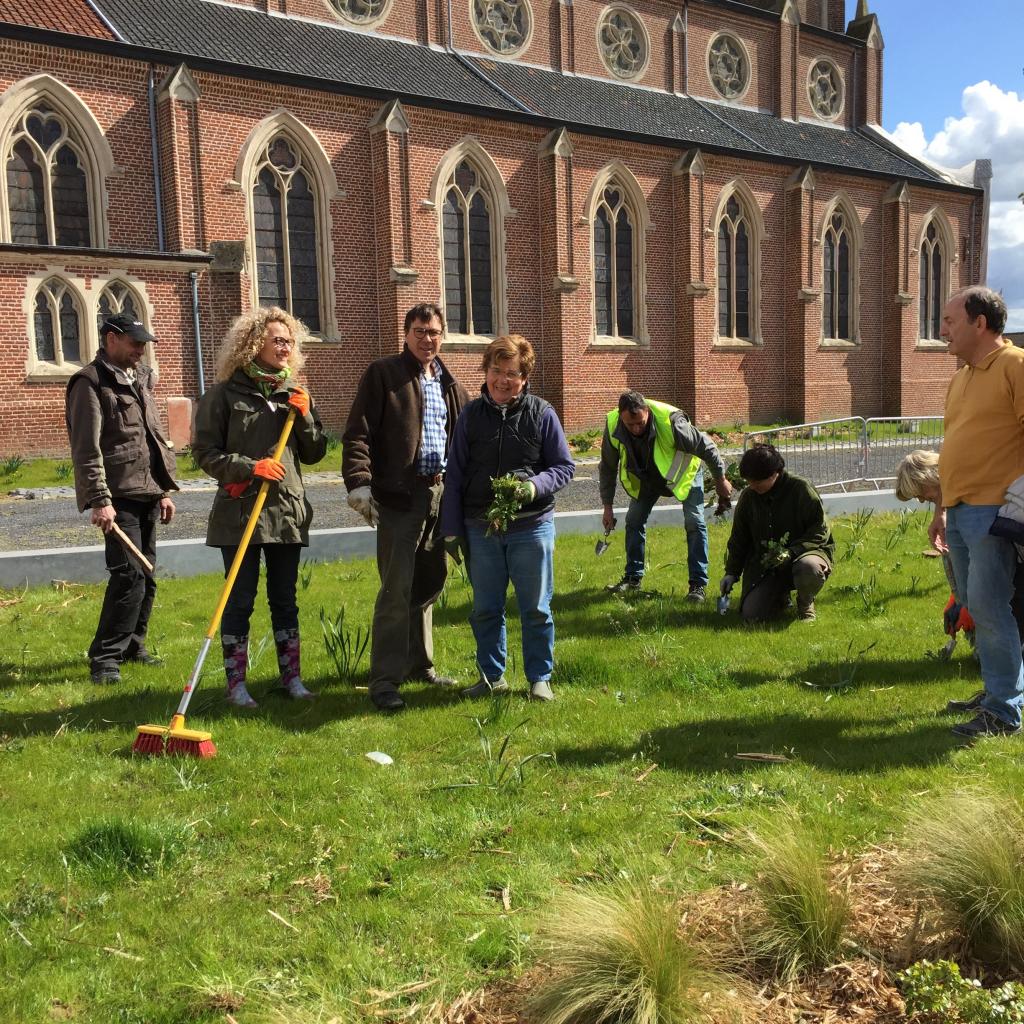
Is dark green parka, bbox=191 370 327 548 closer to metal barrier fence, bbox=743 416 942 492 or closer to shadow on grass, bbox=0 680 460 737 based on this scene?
shadow on grass, bbox=0 680 460 737

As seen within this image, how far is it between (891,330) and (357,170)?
59.4ft

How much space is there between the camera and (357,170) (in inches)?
766

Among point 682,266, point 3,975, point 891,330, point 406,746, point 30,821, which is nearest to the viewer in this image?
point 3,975

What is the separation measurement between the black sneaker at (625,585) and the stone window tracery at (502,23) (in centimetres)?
2141

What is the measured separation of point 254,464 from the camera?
4641mm

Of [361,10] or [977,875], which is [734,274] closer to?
[361,10]

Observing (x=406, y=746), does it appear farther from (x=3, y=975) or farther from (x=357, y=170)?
(x=357, y=170)

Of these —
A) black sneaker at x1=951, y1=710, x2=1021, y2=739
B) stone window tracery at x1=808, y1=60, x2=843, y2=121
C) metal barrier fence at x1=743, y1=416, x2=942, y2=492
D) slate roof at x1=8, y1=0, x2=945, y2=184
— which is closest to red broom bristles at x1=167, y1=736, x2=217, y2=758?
black sneaker at x1=951, y1=710, x2=1021, y2=739

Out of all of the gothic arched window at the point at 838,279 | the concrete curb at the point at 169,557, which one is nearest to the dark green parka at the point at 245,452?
the concrete curb at the point at 169,557

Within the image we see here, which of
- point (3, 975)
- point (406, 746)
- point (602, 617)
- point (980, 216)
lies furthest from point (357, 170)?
point (980, 216)

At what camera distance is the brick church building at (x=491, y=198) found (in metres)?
16.6

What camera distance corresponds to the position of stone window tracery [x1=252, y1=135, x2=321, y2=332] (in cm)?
1867

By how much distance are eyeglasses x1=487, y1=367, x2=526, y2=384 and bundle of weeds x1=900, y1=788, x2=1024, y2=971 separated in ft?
9.35

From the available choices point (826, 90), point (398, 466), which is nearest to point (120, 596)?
point (398, 466)
